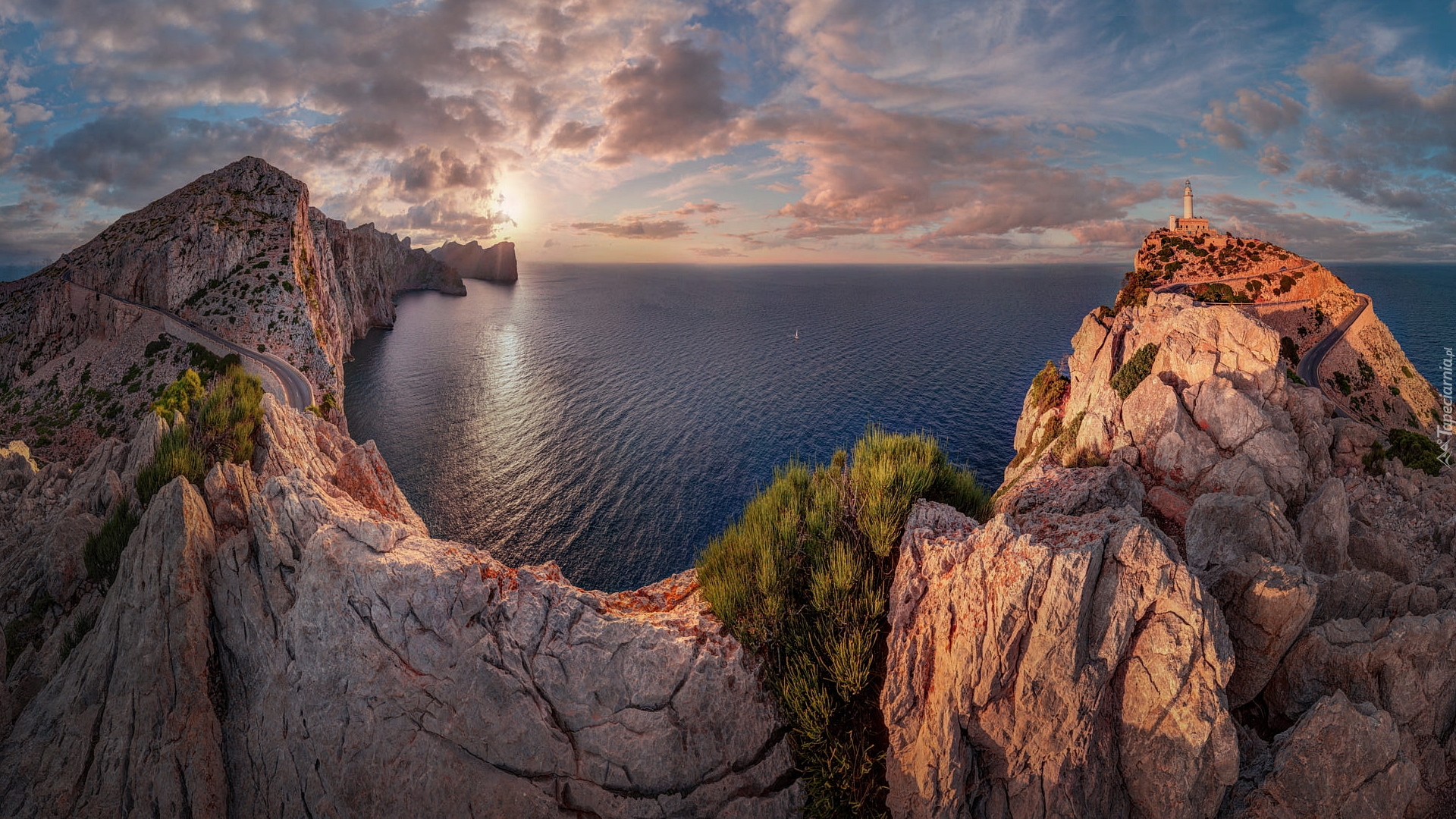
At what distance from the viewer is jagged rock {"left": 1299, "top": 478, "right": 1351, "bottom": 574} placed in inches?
734

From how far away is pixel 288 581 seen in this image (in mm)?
14141

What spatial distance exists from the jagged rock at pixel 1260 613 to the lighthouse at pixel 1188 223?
256 ft

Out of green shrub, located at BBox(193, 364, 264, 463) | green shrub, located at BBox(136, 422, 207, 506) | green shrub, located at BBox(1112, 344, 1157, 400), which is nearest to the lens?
green shrub, located at BBox(136, 422, 207, 506)

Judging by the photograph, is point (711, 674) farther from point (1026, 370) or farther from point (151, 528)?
point (1026, 370)

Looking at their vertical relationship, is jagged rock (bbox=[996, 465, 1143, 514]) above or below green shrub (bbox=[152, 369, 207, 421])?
below

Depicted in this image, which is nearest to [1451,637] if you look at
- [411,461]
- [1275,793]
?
[1275,793]

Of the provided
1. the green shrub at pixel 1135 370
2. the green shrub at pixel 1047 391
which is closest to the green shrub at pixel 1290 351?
the green shrub at pixel 1047 391

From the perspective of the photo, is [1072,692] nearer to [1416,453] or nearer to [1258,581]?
[1258,581]

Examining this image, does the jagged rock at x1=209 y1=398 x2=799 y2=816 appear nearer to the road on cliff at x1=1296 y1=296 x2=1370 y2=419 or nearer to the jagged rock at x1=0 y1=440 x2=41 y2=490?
the jagged rock at x1=0 y1=440 x2=41 y2=490

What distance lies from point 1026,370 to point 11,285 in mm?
137945

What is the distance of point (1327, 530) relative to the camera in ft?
62.3

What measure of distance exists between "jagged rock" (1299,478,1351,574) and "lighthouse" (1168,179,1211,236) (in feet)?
221

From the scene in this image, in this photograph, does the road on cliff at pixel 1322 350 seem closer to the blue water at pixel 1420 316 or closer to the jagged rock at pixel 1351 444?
the jagged rock at pixel 1351 444

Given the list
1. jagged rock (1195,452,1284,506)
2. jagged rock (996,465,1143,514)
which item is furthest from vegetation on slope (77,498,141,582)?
jagged rock (1195,452,1284,506)
